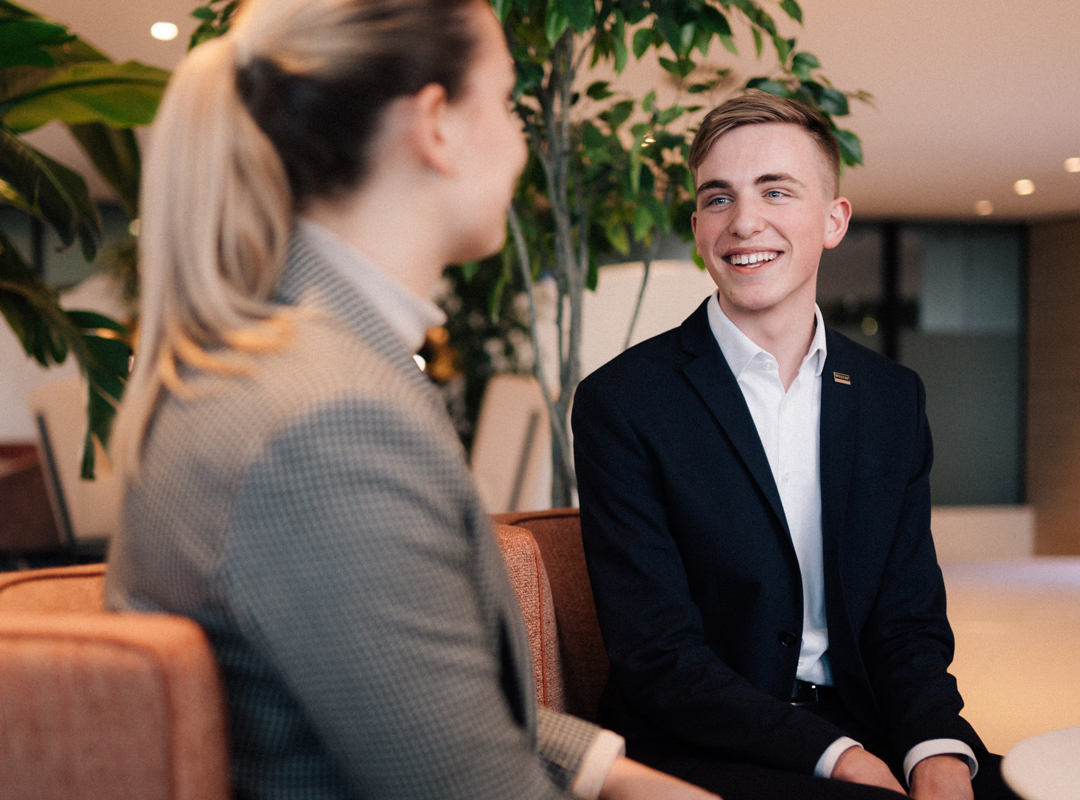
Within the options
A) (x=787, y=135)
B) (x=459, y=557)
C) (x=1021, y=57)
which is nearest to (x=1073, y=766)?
(x=459, y=557)

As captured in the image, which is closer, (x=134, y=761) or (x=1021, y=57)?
(x=134, y=761)

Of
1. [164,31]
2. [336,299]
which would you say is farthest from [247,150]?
[164,31]

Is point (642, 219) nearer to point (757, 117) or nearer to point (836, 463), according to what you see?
point (757, 117)

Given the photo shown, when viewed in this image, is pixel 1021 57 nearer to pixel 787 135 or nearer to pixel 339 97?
pixel 787 135

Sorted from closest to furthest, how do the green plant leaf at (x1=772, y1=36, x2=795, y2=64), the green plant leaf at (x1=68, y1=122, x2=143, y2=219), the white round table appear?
the white round table < the green plant leaf at (x1=772, y1=36, x2=795, y2=64) < the green plant leaf at (x1=68, y1=122, x2=143, y2=219)

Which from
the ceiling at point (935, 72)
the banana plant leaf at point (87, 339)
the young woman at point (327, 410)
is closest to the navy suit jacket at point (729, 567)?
the young woman at point (327, 410)

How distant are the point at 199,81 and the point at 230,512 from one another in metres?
0.32

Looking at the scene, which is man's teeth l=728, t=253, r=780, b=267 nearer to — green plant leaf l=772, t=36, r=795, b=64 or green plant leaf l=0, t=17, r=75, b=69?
green plant leaf l=772, t=36, r=795, b=64

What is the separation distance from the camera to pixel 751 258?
140 cm

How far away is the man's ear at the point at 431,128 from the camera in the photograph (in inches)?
27.3

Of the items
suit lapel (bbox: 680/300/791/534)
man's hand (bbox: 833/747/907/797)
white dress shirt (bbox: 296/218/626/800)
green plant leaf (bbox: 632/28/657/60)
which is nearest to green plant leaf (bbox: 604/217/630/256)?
green plant leaf (bbox: 632/28/657/60)

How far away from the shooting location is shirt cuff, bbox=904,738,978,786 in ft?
3.89

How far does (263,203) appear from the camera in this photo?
26.6 inches

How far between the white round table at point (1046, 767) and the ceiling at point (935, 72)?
275cm
